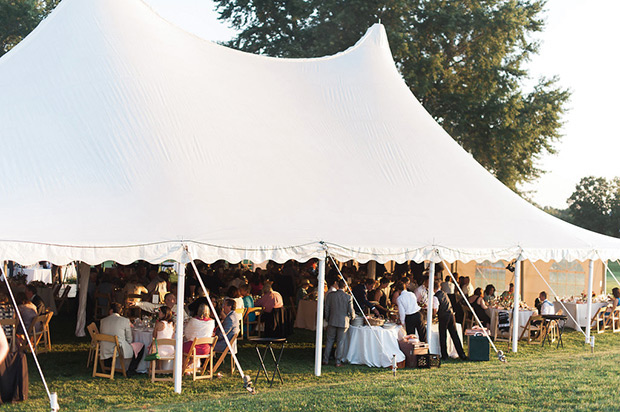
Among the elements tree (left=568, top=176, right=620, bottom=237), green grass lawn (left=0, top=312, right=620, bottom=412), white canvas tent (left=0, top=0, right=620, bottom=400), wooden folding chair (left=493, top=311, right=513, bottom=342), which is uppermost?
tree (left=568, top=176, right=620, bottom=237)

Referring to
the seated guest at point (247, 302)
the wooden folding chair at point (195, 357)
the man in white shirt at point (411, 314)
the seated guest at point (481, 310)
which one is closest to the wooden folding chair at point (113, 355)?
the wooden folding chair at point (195, 357)

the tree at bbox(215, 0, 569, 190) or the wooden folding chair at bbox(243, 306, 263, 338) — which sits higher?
the tree at bbox(215, 0, 569, 190)

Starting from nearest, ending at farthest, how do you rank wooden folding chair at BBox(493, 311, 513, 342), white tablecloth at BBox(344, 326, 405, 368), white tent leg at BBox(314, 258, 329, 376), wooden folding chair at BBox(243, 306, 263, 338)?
white tent leg at BBox(314, 258, 329, 376) → white tablecloth at BBox(344, 326, 405, 368) → wooden folding chair at BBox(243, 306, 263, 338) → wooden folding chair at BBox(493, 311, 513, 342)

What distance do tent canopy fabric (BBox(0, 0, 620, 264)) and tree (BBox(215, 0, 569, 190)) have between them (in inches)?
461

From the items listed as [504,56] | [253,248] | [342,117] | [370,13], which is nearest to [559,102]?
[504,56]

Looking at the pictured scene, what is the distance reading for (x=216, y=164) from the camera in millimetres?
11570

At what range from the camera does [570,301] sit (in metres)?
17.2

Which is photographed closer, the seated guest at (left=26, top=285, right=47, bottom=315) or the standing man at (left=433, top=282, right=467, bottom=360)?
the standing man at (left=433, top=282, right=467, bottom=360)

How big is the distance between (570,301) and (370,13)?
13.7 metres

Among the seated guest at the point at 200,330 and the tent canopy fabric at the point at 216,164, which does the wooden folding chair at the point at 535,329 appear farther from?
the seated guest at the point at 200,330

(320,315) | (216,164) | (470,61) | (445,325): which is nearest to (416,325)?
(445,325)

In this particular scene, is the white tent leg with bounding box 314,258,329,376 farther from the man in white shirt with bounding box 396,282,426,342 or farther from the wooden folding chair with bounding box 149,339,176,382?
the man in white shirt with bounding box 396,282,426,342

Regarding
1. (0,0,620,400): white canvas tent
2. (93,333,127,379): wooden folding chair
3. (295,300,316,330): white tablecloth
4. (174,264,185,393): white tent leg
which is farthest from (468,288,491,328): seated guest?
(93,333,127,379): wooden folding chair

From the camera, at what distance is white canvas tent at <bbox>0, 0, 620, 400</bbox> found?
992 cm
